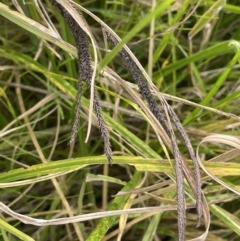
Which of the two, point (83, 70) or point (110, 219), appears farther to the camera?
point (110, 219)

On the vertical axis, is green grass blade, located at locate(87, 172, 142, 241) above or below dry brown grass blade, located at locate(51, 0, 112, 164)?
below

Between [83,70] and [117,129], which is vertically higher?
[83,70]

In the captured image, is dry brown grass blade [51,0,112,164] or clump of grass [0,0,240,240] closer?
dry brown grass blade [51,0,112,164]

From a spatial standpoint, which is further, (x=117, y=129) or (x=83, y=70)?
(x=117, y=129)

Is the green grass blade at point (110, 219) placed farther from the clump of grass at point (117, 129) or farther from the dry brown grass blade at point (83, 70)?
the dry brown grass blade at point (83, 70)

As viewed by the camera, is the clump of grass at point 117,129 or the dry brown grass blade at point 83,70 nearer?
the dry brown grass blade at point 83,70

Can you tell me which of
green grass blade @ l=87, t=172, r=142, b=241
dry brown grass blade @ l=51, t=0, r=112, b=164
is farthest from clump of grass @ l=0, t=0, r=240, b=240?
dry brown grass blade @ l=51, t=0, r=112, b=164

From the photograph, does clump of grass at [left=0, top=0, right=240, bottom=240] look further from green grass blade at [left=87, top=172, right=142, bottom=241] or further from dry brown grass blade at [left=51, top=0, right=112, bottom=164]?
dry brown grass blade at [left=51, top=0, right=112, bottom=164]

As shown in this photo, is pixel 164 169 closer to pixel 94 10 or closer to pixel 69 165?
pixel 69 165

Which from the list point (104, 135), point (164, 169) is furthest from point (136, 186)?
point (104, 135)

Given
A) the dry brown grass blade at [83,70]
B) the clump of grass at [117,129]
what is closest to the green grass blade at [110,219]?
the clump of grass at [117,129]

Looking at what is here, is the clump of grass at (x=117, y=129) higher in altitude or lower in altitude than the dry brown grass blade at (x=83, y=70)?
lower
